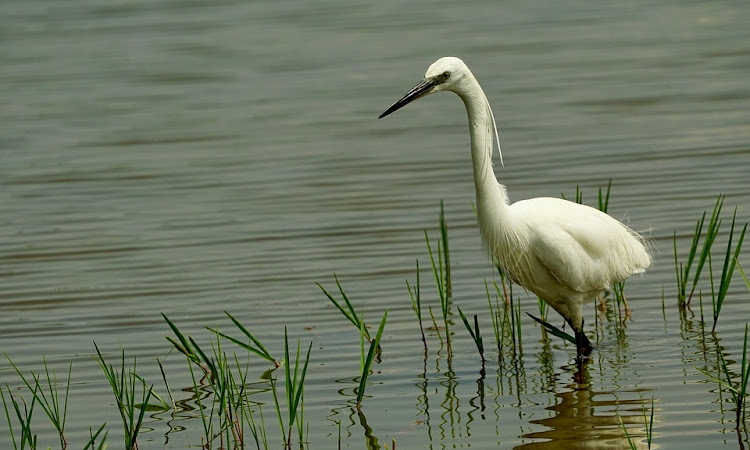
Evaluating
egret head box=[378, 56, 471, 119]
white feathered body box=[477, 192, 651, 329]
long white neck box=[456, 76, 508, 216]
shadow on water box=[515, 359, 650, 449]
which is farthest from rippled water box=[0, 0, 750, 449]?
egret head box=[378, 56, 471, 119]

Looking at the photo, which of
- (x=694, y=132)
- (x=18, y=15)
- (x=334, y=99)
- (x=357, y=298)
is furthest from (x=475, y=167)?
(x=18, y=15)

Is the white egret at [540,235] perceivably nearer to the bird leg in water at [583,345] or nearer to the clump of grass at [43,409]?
the bird leg in water at [583,345]

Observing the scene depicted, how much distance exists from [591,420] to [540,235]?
1.31 m

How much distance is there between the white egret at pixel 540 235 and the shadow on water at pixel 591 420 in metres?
0.51

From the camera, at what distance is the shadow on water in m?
5.23

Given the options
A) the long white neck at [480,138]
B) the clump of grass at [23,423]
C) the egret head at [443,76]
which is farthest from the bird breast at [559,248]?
the clump of grass at [23,423]

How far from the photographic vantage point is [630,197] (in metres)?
9.60

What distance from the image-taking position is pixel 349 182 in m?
10.8

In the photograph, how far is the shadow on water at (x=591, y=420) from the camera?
5230 millimetres

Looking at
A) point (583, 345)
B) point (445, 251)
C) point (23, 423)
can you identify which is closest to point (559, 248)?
point (583, 345)

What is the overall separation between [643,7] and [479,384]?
12294mm

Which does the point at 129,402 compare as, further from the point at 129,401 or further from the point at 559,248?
the point at 559,248

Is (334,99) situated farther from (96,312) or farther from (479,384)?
(479,384)

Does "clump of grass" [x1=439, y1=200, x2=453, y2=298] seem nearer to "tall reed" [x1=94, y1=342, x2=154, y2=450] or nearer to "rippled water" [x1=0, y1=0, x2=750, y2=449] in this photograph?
"rippled water" [x1=0, y1=0, x2=750, y2=449]
